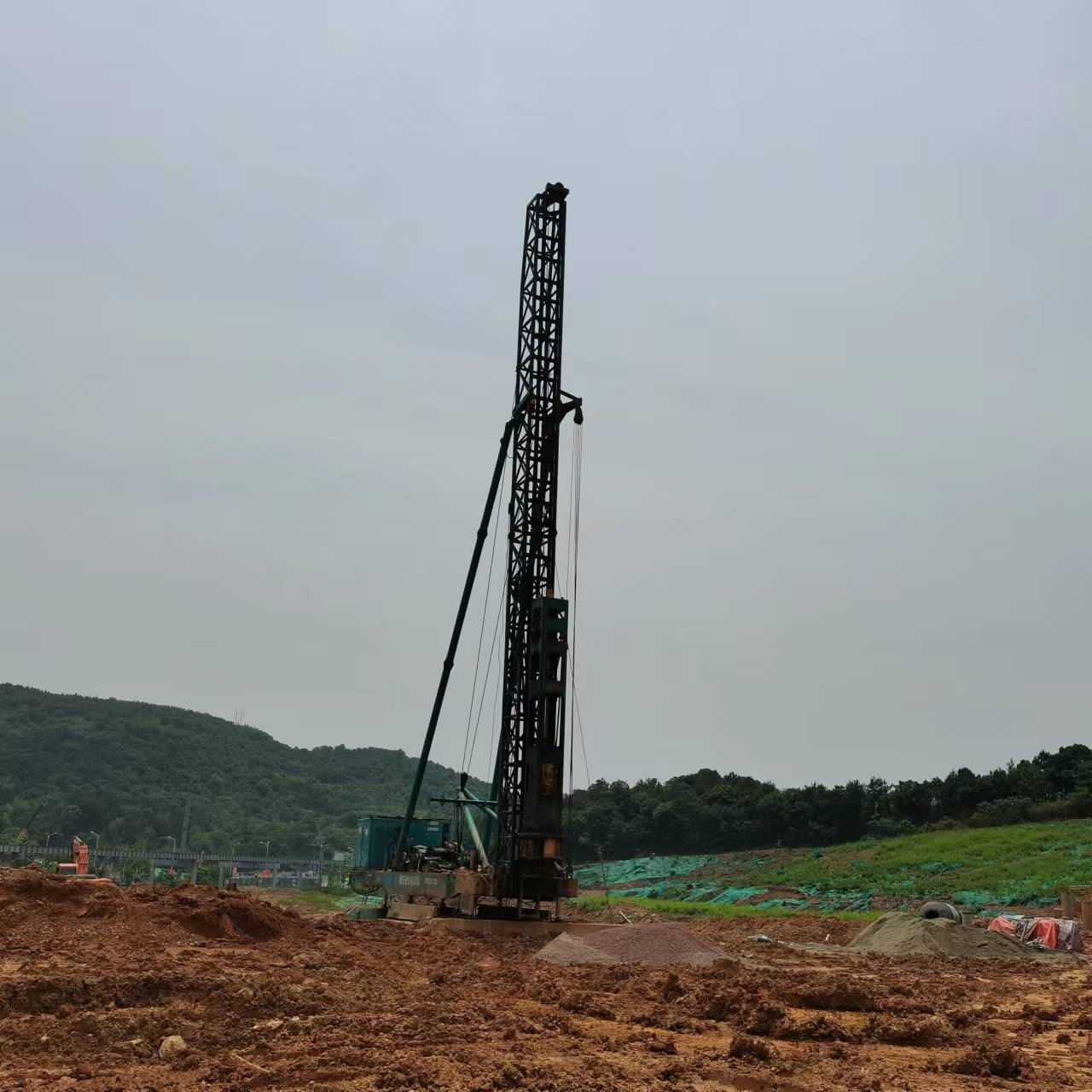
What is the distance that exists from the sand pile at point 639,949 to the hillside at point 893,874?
2386cm

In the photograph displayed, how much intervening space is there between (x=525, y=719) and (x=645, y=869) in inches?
1790

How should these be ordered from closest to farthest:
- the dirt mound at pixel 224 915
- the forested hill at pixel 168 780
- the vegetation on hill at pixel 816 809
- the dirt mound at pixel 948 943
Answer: the dirt mound at pixel 224 915
the dirt mound at pixel 948 943
the vegetation on hill at pixel 816 809
the forested hill at pixel 168 780

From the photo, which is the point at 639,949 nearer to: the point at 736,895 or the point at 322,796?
the point at 736,895

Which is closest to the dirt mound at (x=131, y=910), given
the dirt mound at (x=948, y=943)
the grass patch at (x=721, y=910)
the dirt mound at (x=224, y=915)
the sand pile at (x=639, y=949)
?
the dirt mound at (x=224, y=915)

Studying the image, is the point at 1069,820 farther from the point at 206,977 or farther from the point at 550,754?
the point at 206,977

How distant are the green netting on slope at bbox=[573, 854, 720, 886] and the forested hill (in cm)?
3215

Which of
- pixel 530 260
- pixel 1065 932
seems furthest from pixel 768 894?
pixel 530 260

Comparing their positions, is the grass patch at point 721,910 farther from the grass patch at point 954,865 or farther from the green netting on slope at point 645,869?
the green netting on slope at point 645,869

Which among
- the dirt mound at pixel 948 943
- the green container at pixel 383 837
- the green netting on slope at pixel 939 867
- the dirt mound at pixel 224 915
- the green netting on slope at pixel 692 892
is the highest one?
the green container at pixel 383 837

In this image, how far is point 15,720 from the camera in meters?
154

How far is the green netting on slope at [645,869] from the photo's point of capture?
66.0m

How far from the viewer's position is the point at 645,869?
68.2 metres

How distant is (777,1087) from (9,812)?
408 feet

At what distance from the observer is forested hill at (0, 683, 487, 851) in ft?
392
